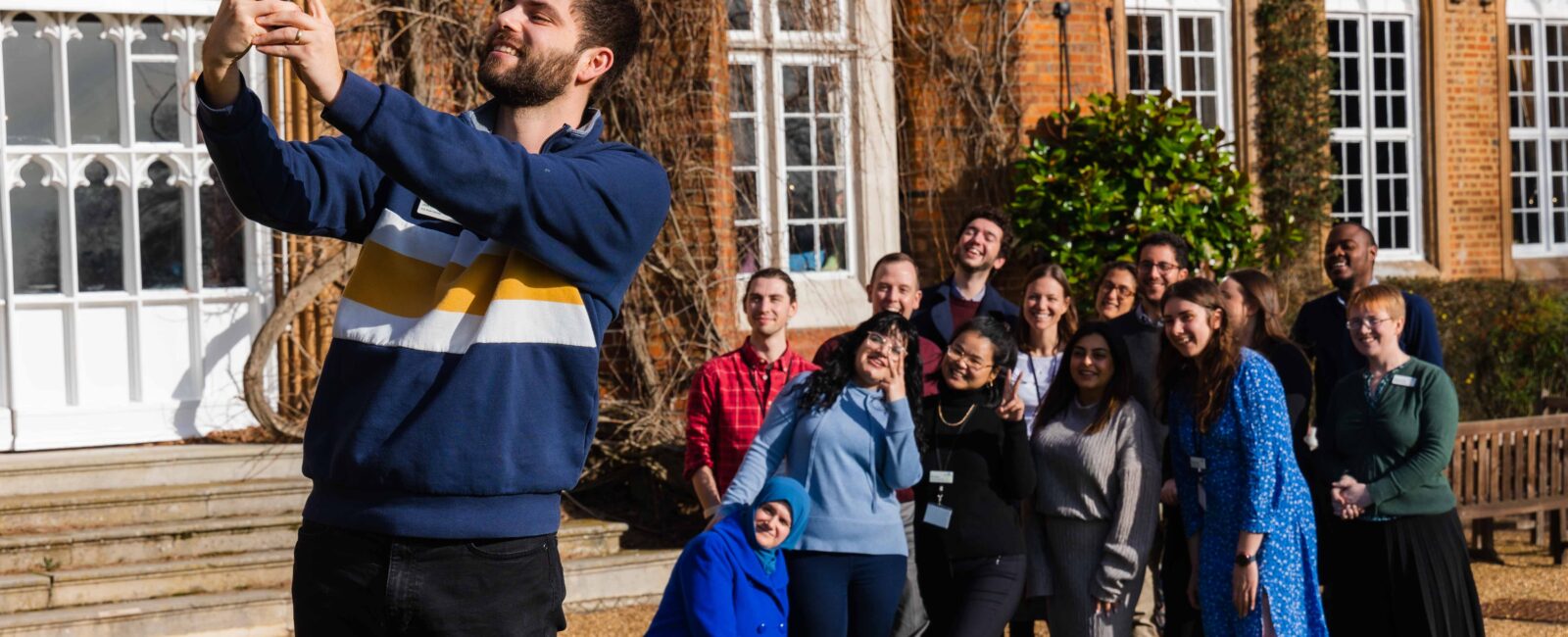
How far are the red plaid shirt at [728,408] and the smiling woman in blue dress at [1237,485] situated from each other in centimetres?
157

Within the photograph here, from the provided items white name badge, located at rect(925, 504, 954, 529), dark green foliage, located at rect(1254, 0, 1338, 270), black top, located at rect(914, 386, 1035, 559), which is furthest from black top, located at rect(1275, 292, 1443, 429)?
dark green foliage, located at rect(1254, 0, 1338, 270)

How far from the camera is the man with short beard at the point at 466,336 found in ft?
7.20

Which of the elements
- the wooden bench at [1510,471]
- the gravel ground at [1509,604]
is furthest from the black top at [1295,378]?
the wooden bench at [1510,471]

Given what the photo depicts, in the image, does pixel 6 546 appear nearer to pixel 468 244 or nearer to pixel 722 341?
pixel 722 341

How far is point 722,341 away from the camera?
33.2 ft

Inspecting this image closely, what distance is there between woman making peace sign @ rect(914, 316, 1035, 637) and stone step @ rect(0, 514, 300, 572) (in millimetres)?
3110

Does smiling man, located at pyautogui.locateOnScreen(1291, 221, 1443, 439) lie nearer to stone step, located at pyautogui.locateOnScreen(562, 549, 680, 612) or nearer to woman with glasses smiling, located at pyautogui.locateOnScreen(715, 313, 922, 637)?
woman with glasses smiling, located at pyautogui.locateOnScreen(715, 313, 922, 637)

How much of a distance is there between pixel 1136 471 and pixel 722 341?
4.58 meters

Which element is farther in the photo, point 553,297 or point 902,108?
point 902,108

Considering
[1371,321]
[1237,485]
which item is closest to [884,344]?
[1237,485]

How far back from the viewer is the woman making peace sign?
5.82 metres

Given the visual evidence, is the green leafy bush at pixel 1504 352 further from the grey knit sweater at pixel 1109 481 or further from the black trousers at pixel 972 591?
the black trousers at pixel 972 591

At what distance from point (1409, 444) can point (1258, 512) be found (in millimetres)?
844

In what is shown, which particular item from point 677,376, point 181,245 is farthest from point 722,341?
point 181,245
